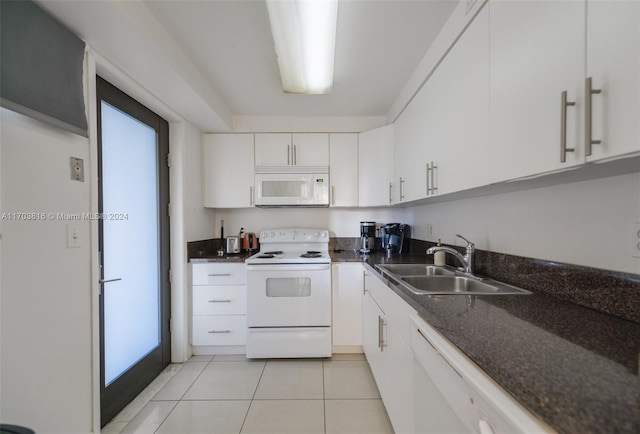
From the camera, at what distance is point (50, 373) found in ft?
3.46

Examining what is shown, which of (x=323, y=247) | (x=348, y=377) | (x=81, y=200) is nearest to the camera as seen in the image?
(x=81, y=200)

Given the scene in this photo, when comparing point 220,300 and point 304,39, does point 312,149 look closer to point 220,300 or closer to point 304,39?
point 304,39

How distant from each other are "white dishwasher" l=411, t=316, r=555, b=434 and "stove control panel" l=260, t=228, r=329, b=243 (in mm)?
1730

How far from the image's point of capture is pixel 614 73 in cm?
56

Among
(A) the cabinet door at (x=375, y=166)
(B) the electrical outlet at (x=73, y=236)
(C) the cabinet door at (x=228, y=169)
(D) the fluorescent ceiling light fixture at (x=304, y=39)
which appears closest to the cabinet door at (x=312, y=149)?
(A) the cabinet door at (x=375, y=166)

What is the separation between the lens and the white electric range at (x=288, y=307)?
Result: 2.12m

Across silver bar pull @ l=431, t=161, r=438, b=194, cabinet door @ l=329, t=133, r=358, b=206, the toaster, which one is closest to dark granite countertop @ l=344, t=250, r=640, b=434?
silver bar pull @ l=431, t=161, r=438, b=194

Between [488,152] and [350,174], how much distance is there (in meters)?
1.67

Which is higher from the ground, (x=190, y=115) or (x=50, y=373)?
(x=190, y=115)

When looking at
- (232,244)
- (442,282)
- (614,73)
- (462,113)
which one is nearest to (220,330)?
(232,244)

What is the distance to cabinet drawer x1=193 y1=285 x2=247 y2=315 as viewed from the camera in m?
2.24

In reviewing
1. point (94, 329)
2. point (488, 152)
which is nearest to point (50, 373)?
point (94, 329)

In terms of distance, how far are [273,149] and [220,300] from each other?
158 cm

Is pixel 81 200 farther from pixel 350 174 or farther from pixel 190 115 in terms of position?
pixel 350 174
